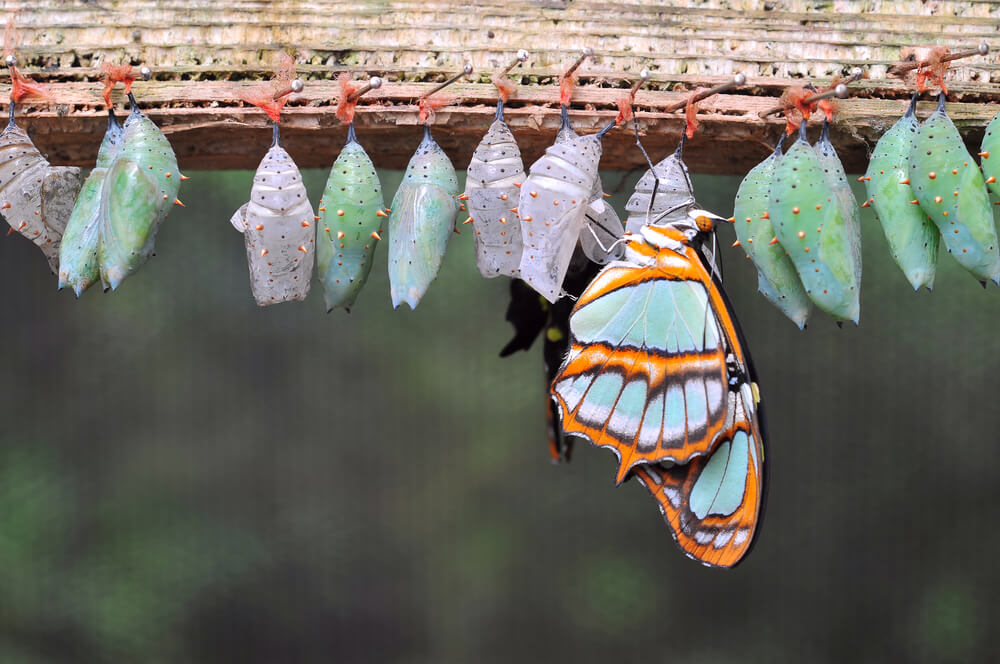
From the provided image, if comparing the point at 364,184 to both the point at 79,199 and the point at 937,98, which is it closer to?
the point at 79,199

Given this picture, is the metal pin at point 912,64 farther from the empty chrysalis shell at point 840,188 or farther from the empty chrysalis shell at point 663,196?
the empty chrysalis shell at point 663,196

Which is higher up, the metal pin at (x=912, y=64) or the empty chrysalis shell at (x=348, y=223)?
the metal pin at (x=912, y=64)

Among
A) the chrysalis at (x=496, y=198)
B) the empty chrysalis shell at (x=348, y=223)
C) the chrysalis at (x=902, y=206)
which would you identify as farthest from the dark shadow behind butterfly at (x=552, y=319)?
the chrysalis at (x=902, y=206)

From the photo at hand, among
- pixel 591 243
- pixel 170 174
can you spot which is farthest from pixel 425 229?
pixel 170 174

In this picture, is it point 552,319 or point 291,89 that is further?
point 552,319

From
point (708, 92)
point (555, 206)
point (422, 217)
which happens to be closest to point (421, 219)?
point (422, 217)

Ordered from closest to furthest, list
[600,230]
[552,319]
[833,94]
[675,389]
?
1. [833,94]
2. [675,389]
3. [600,230]
4. [552,319]

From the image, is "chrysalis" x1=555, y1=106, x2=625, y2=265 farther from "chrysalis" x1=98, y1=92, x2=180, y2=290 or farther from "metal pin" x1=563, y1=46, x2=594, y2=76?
"chrysalis" x1=98, y1=92, x2=180, y2=290

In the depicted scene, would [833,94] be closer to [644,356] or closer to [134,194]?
[644,356]
